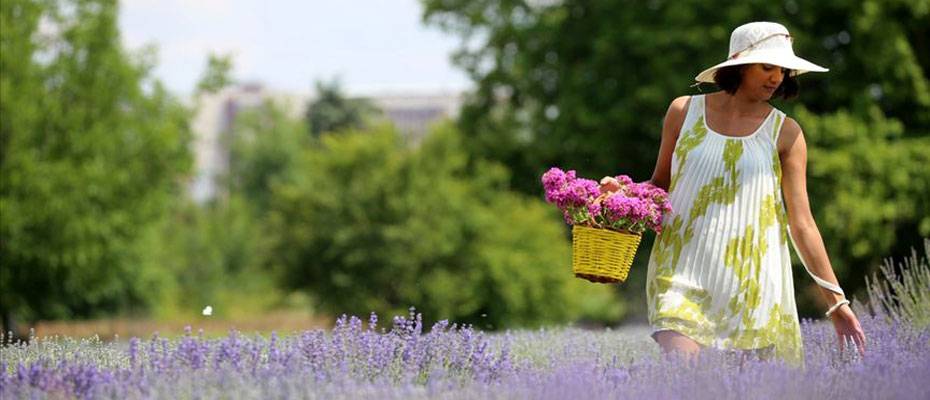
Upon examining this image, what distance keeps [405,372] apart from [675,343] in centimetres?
101

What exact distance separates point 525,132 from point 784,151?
23648mm

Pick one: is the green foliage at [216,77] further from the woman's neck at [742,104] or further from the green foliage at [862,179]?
the woman's neck at [742,104]

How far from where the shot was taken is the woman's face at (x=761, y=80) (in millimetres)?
5414

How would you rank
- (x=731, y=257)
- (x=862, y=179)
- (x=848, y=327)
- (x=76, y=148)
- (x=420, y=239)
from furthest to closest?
(x=420, y=239)
(x=862, y=179)
(x=76, y=148)
(x=848, y=327)
(x=731, y=257)

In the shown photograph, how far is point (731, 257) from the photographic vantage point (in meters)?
5.37

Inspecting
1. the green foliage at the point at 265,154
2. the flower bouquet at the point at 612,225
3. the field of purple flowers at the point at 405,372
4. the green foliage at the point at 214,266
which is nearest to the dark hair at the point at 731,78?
the flower bouquet at the point at 612,225

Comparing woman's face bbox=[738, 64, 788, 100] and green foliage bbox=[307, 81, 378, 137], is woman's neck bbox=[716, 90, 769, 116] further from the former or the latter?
green foliage bbox=[307, 81, 378, 137]

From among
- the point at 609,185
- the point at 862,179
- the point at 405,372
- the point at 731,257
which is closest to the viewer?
the point at 405,372

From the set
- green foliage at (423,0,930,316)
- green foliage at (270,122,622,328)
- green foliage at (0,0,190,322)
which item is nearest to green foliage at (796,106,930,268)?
green foliage at (423,0,930,316)

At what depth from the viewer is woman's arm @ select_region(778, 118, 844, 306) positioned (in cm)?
541

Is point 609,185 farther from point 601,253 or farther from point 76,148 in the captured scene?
point 76,148

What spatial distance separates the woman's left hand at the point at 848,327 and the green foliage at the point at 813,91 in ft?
51.5

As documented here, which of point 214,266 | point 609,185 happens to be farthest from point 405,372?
point 214,266

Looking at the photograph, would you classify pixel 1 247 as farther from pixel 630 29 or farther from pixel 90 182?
pixel 630 29
